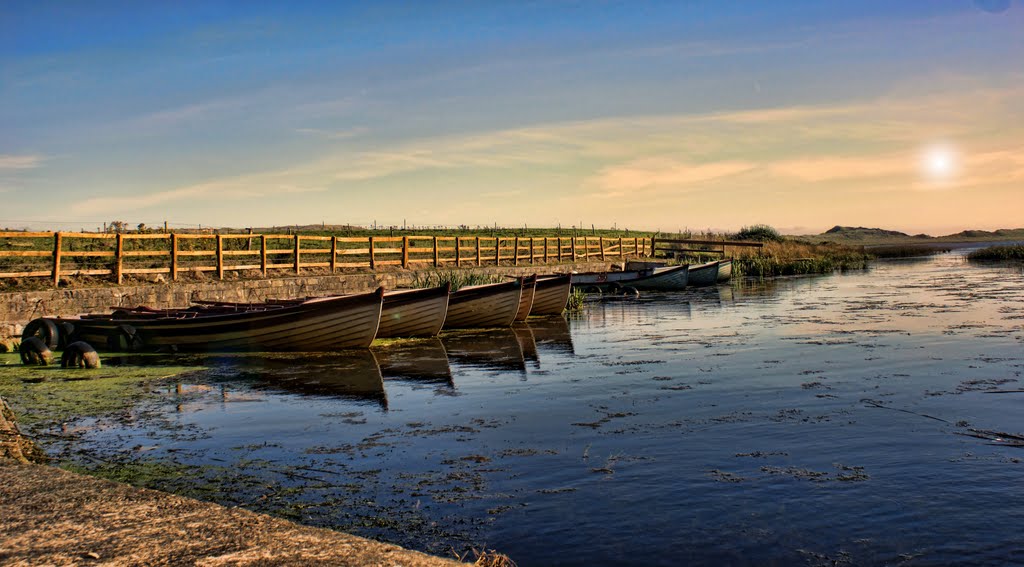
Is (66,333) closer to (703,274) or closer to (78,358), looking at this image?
(78,358)

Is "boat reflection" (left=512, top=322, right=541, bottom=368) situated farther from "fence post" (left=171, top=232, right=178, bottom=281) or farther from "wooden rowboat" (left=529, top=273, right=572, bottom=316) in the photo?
"fence post" (left=171, top=232, right=178, bottom=281)

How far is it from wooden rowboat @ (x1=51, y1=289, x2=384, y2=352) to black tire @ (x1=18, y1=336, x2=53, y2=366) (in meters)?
1.49

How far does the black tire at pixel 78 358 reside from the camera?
14.8m

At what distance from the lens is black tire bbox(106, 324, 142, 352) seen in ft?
54.9

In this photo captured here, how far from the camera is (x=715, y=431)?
363 inches

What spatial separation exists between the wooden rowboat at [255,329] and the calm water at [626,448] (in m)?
0.64

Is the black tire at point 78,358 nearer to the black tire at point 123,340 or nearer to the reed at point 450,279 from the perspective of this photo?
the black tire at point 123,340

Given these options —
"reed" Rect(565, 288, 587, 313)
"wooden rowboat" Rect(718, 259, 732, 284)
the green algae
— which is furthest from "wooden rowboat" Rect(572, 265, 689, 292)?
the green algae

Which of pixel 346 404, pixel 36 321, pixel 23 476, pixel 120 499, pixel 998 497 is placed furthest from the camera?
pixel 36 321

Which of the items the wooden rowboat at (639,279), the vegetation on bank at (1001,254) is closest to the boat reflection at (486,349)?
the wooden rowboat at (639,279)

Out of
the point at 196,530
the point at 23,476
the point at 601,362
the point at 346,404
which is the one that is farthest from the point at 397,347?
the point at 196,530

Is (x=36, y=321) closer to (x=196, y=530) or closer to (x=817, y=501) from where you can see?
(x=196, y=530)

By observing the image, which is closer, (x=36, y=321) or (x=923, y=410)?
(x=923, y=410)

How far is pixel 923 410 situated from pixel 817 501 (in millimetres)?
4267
